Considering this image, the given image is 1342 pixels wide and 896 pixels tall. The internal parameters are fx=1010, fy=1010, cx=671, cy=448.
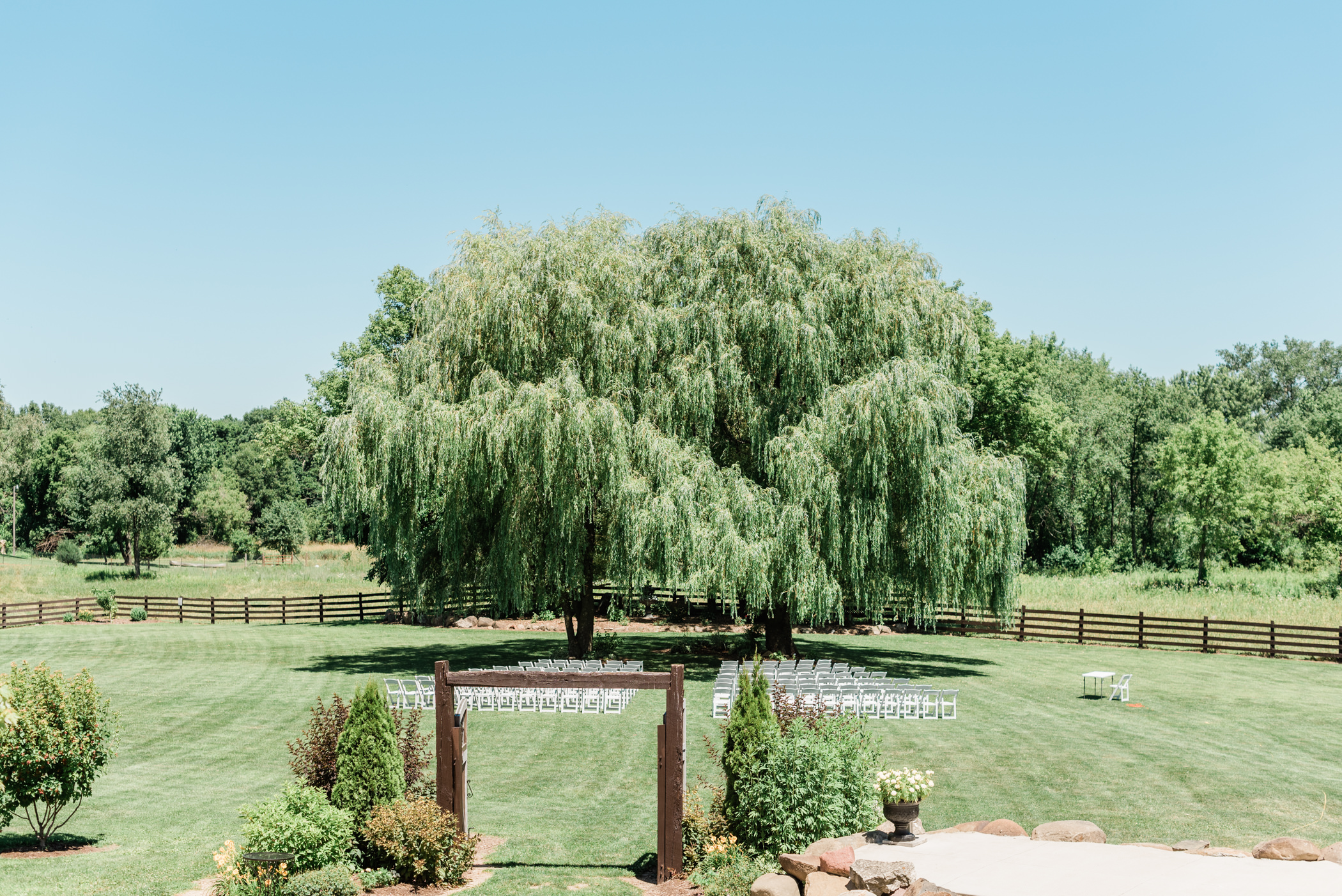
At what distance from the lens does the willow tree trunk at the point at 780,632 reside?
970 inches

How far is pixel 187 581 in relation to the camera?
46438 millimetres

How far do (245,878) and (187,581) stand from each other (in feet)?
141

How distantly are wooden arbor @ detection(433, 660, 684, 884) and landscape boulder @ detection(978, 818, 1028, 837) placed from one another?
2662 mm

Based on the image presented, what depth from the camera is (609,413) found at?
2086 centimetres

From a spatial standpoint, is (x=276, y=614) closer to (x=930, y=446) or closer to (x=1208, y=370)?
(x=930, y=446)

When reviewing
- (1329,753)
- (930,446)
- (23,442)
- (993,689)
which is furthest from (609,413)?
(23,442)

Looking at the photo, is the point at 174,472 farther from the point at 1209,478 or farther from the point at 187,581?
the point at 1209,478

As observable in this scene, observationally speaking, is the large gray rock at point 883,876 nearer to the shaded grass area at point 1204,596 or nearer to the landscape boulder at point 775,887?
the landscape boulder at point 775,887

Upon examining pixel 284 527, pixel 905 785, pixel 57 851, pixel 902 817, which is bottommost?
pixel 57 851

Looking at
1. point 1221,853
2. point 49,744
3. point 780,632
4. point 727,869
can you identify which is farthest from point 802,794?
point 780,632

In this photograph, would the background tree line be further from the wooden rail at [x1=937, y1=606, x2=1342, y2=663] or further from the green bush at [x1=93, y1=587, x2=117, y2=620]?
the wooden rail at [x1=937, y1=606, x2=1342, y2=663]

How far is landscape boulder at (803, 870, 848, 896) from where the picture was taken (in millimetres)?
7301

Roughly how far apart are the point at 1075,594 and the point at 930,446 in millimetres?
21506

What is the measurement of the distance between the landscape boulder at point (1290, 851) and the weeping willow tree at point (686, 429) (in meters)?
13.1
